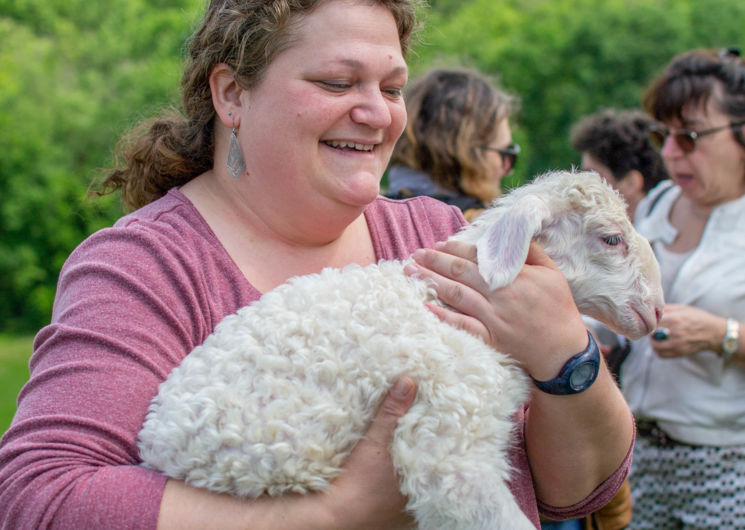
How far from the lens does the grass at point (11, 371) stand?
850 cm

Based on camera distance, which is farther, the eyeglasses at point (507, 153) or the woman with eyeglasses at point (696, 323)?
the eyeglasses at point (507, 153)

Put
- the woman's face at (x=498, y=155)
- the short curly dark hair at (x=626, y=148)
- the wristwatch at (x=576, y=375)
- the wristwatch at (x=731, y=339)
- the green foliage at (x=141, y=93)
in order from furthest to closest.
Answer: the green foliage at (x=141, y=93) < the short curly dark hair at (x=626, y=148) < the woman's face at (x=498, y=155) < the wristwatch at (x=731, y=339) < the wristwatch at (x=576, y=375)

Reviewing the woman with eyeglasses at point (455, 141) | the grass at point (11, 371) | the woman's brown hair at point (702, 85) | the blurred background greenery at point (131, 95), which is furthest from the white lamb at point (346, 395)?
the blurred background greenery at point (131, 95)

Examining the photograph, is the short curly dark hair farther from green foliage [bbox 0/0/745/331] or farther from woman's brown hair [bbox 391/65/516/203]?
green foliage [bbox 0/0/745/331]

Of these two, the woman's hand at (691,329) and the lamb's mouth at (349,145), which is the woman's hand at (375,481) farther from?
the woman's hand at (691,329)

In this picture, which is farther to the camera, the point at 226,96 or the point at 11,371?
the point at 11,371

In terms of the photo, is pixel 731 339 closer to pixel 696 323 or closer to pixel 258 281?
pixel 696 323

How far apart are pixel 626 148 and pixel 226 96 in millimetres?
4441

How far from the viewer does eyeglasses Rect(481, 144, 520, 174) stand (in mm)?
4652

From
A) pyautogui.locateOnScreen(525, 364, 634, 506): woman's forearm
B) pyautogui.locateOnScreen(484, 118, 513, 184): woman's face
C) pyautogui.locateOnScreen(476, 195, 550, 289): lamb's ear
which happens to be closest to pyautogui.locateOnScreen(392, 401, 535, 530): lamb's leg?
pyautogui.locateOnScreen(525, 364, 634, 506): woman's forearm

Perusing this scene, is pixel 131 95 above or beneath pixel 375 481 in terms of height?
beneath

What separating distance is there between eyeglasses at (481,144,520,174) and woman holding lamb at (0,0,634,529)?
2.17 meters

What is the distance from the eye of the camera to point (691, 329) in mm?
3938

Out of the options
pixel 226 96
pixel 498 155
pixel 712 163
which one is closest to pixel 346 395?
pixel 226 96
